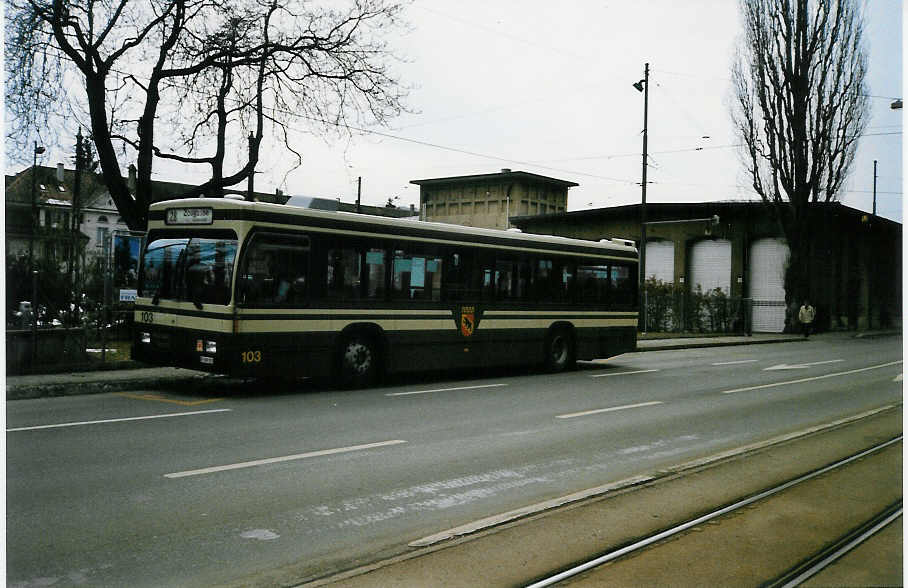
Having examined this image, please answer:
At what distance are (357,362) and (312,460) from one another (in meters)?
5.81

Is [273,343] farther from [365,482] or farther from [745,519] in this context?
[745,519]

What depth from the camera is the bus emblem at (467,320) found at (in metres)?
15.3

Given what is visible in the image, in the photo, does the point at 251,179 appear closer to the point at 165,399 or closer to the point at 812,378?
the point at 165,399

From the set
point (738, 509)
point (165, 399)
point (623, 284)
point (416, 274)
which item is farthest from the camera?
point (623, 284)

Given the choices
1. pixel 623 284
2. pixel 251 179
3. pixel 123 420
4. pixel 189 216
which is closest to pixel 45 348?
pixel 189 216

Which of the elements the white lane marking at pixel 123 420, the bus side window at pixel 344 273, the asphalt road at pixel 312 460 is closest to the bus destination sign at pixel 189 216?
the bus side window at pixel 344 273

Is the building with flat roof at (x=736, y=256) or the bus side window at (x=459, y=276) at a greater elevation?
the building with flat roof at (x=736, y=256)

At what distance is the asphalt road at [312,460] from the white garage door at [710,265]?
93.6 feet

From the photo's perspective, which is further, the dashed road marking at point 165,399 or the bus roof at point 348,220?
the bus roof at point 348,220

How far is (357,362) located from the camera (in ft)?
44.6

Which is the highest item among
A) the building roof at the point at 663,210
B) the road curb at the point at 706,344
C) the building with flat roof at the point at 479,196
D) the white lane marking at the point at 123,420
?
the building roof at the point at 663,210

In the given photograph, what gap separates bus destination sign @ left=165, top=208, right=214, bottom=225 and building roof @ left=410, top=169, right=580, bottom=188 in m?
12.0

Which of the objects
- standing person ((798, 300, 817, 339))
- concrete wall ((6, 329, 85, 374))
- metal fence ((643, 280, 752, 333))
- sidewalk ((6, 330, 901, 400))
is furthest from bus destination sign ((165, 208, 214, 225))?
standing person ((798, 300, 817, 339))

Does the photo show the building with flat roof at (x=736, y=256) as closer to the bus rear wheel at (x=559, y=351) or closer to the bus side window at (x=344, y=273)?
the bus rear wheel at (x=559, y=351)
